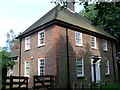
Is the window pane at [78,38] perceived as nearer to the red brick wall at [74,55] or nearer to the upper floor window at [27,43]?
the red brick wall at [74,55]

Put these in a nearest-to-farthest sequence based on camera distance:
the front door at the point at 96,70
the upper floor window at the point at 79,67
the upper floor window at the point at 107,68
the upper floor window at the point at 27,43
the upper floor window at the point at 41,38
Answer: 1. the upper floor window at the point at 79,67
2. the upper floor window at the point at 41,38
3. the front door at the point at 96,70
4. the upper floor window at the point at 27,43
5. the upper floor window at the point at 107,68

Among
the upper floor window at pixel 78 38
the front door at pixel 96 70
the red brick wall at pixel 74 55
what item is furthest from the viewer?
the front door at pixel 96 70

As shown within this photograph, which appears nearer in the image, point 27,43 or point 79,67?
point 79,67

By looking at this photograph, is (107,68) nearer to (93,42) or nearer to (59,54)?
(93,42)

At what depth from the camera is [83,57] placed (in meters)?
16.5

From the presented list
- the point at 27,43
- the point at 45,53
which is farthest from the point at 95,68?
the point at 27,43

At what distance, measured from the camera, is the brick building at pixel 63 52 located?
14367mm

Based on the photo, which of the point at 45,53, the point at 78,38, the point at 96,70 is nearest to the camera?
the point at 45,53

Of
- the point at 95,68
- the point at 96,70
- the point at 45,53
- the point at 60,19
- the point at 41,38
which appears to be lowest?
the point at 96,70

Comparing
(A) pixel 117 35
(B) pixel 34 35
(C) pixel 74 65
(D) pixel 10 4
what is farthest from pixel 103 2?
(A) pixel 117 35

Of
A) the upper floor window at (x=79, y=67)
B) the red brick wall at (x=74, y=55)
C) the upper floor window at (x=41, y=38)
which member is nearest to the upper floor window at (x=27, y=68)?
the upper floor window at (x=41, y=38)

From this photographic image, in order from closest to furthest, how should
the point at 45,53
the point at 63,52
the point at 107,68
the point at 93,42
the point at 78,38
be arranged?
the point at 63,52, the point at 45,53, the point at 78,38, the point at 93,42, the point at 107,68

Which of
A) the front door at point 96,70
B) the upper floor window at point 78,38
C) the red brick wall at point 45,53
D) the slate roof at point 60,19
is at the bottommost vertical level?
the front door at point 96,70

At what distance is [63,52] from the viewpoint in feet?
48.0
